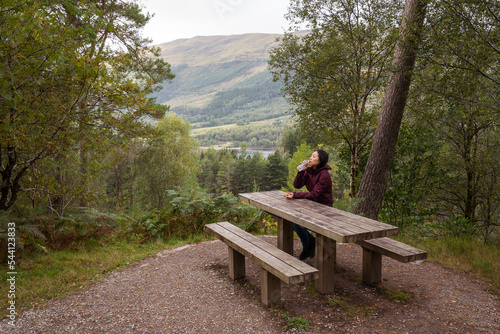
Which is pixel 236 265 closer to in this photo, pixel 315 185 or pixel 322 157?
pixel 315 185

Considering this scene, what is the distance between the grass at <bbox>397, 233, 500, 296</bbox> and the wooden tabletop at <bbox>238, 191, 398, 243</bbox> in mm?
2064

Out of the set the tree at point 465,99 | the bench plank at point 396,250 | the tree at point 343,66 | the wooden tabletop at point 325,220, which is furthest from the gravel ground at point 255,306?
the tree at point 343,66

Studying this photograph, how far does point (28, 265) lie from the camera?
481 cm

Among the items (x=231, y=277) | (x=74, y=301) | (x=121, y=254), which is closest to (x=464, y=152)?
(x=231, y=277)

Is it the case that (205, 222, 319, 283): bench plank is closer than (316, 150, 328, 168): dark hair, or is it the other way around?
(205, 222, 319, 283): bench plank

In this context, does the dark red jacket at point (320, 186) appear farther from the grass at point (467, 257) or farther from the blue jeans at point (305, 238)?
the grass at point (467, 257)

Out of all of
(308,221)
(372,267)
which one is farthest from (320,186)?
(372,267)

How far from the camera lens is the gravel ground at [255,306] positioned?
3205mm

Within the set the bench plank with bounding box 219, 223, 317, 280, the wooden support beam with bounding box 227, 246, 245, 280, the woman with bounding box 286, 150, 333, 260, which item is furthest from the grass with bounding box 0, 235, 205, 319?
the woman with bounding box 286, 150, 333, 260

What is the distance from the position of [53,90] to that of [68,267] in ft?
9.09

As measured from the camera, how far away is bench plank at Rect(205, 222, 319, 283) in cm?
309

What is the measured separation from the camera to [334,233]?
317 cm

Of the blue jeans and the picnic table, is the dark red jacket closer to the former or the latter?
the picnic table

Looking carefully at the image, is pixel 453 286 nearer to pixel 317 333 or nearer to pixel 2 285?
pixel 317 333
